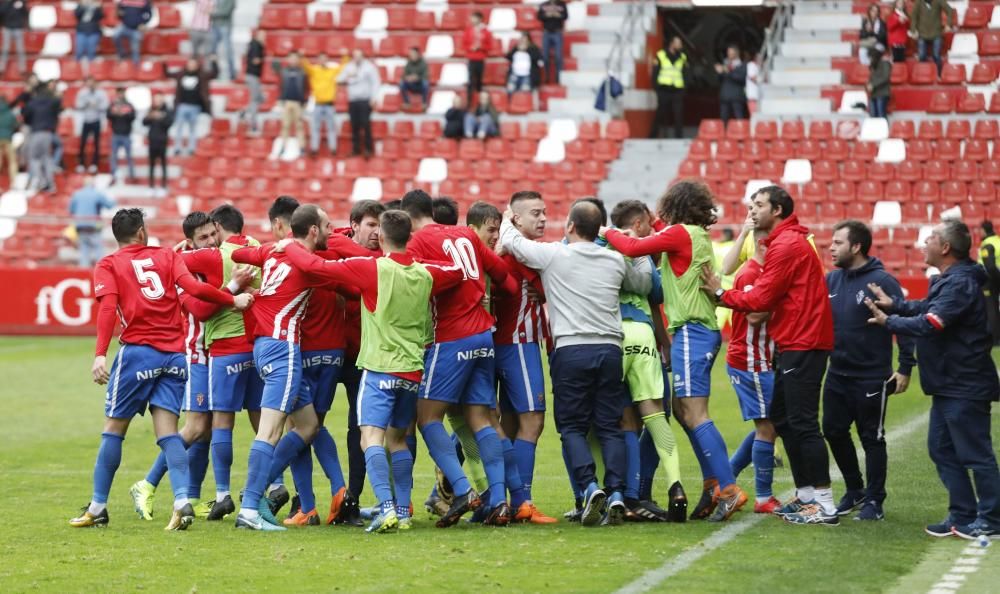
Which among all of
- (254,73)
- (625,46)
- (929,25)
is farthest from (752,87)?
(254,73)

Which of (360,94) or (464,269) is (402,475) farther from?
(360,94)

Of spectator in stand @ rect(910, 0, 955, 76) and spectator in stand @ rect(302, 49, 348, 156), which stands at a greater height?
spectator in stand @ rect(910, 0, 955, 76)

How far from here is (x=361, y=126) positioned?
2800 centimetres

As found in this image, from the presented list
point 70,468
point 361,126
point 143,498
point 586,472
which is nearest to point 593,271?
point 586,472

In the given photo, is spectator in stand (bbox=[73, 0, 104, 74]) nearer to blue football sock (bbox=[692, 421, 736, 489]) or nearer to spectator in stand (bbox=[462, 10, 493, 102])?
spectator in stand (bbox=[462, 10, 493, 102])

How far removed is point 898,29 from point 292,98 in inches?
431

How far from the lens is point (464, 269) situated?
362 inches

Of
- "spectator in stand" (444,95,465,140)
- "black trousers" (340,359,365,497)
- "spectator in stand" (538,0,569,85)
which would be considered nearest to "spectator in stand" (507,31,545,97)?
"spectator in stand" (538,0,569,85)

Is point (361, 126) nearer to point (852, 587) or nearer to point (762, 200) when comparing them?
point (762, 200)

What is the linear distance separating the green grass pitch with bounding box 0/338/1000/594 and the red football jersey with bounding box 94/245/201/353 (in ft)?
3.91

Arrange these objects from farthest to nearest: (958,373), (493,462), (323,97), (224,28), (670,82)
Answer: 1. (224,28)
2. (323,97)
3. (670,82)
4. (493,462)
5. (958,373)

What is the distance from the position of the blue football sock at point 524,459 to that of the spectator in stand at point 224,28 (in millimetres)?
22248

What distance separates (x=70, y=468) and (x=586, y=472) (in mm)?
5384

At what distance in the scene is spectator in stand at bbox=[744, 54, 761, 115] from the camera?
89.5ft
